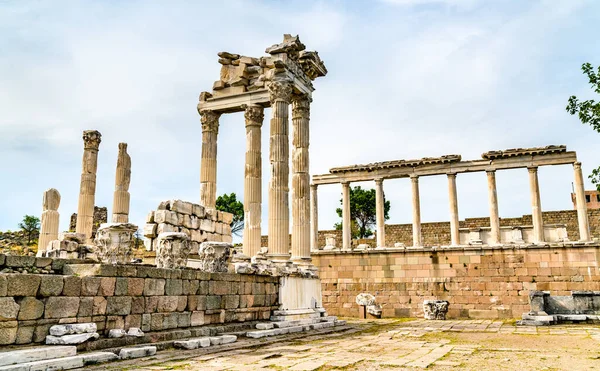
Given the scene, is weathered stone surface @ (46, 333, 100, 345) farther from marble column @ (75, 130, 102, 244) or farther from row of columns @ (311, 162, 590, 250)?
row of columns @ (311, 162, 590, 250)

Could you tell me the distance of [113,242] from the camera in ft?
35.5

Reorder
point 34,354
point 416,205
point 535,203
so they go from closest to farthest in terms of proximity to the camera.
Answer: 1. point 34,354
2. point 535,203
3. point 416,205

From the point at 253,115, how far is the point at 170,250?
868 cm

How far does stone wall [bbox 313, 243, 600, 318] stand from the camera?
23750 mm

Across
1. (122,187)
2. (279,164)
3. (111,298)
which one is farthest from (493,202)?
(111,298)

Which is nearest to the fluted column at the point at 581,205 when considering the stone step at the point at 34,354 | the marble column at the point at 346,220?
the marble column at the point at 346,220

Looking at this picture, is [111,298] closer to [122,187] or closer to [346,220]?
[122,187]

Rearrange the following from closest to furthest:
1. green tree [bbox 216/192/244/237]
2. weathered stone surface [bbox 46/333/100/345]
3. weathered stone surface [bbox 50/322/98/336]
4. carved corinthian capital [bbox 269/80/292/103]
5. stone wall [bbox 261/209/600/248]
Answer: weathered stone surface [bbox 46/333/100/345] → weathered stone surface [bbox 50/322/98/336] → carved corinthian capital [bbox 269/80/292/103] → stone wall [bbox 261/209/600/248] → green tree [bbox 216/192/244/237]

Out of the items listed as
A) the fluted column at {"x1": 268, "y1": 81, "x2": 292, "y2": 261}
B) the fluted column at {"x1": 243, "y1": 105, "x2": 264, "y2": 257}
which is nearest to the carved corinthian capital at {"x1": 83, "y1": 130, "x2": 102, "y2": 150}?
the fluted column at {"x1": 243, "y1": 105, "x2": 264, "y2": 257}

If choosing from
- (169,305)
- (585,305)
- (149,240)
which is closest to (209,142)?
(149,240)

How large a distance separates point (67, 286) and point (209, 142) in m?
11.9

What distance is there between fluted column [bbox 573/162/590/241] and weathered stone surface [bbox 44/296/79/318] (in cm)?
2835

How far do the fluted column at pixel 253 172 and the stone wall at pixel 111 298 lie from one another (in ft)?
18.8

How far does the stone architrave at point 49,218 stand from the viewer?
1861 centimetres
